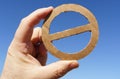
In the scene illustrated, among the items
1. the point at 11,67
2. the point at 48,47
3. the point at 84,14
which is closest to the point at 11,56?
the point at 11,67

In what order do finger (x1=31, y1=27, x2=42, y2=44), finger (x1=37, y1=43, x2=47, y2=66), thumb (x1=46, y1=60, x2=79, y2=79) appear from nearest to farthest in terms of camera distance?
thumb (x1=46, y1=60, x2=79, y2=79) < finger (x1=31, y1=27, x2=42, y2=44) < finger (x1=37, y1=43, x2=47, y2=66)

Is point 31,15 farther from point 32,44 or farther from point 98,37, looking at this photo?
point 98,37

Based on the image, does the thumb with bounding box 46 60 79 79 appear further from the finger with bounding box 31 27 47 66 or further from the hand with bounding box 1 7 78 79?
the finger with bounding box 31 27 47 66

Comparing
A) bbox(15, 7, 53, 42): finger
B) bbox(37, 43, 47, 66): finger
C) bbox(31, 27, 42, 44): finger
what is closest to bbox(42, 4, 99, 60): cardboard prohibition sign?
bbox(15, 7, 53, 42): finger

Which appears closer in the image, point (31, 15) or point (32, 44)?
point (31, 15)

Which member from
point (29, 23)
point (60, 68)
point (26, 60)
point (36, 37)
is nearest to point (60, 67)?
point (60, 68)

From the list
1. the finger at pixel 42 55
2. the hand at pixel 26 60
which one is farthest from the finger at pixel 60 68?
the finger at pixel 42 55

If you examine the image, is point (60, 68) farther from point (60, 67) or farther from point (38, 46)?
point (38, 46)
